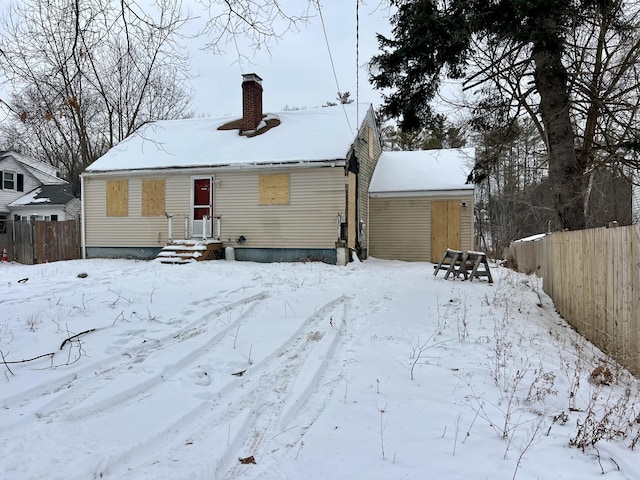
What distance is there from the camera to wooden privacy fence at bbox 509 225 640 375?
14.2ft

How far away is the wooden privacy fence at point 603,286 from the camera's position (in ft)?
14.2

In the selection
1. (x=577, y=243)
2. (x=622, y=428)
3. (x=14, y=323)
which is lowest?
(x=622, y=428)

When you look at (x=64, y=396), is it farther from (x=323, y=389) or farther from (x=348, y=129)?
(x=348, y=129)

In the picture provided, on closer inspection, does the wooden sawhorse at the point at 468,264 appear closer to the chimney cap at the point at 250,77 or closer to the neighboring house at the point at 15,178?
the chimney cap at the point at 250,77

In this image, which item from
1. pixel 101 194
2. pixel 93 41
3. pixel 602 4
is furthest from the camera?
pixel 101 194

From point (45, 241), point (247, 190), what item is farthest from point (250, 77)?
point (45, 241)

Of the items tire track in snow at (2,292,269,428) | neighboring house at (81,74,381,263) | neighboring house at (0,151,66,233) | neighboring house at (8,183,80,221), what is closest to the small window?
neighboring house at (0,151,66,233)

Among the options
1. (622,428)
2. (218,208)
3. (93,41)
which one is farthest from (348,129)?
(622,428)

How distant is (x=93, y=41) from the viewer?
481cm

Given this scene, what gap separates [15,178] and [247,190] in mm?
20658

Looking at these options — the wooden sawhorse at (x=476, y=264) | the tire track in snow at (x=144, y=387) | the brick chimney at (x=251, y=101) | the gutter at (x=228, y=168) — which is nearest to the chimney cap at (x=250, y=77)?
the brick chimney at (x=251, y=101)

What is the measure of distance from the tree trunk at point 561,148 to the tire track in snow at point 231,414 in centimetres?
575

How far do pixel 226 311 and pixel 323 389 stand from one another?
9.66ft

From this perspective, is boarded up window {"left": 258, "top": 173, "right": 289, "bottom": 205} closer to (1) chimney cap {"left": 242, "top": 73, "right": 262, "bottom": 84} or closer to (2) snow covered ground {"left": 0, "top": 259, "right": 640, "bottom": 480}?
(1) chimney cap {"left": 242, "top": 73, "right": 262, "bottom": 84}
